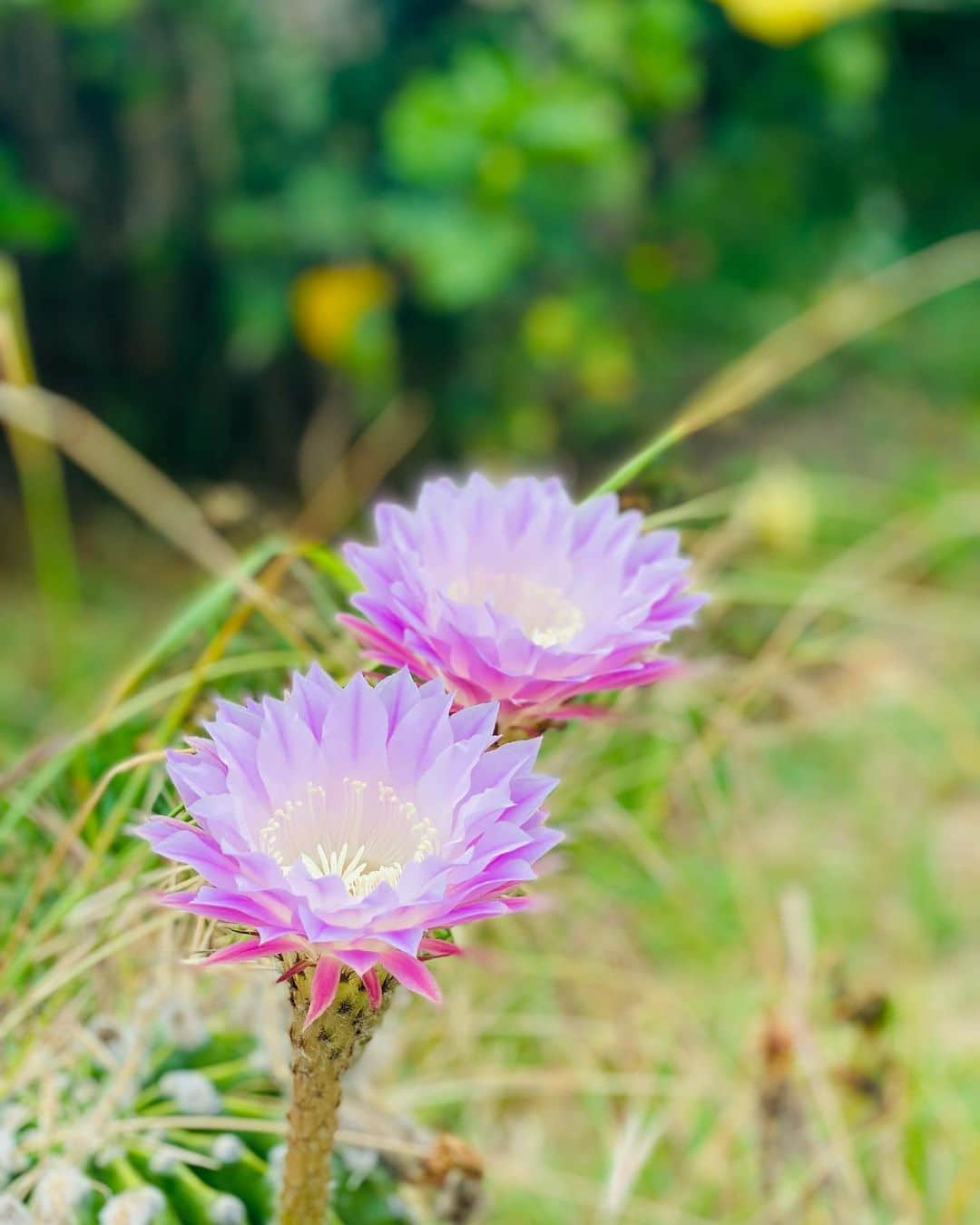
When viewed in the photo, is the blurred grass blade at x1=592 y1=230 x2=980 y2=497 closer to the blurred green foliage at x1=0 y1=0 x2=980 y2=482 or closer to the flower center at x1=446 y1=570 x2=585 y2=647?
the blurred green foliage at x1=0 y1=0 x2=980 y2=482

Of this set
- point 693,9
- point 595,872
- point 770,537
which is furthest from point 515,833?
point 693,9

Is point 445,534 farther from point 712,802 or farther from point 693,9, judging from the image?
point 693,9

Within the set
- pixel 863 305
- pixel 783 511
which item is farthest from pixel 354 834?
pixel 863 305

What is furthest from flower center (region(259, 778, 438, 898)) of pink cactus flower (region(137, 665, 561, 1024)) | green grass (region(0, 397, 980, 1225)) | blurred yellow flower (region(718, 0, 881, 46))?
blurred yellow flower (region(718, 0, 881, 46))

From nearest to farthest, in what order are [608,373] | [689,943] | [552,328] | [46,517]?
[689,943]
[552,328]
[608,373]
[46,517]

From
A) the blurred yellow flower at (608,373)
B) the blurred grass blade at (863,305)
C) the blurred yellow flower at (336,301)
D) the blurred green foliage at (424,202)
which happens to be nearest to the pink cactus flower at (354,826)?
the blurred grass blade at (863,305)

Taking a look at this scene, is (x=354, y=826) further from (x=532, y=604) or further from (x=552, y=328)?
(x=552, y=328)

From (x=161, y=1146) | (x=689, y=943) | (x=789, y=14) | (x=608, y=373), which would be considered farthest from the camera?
(x=608, y=373)
